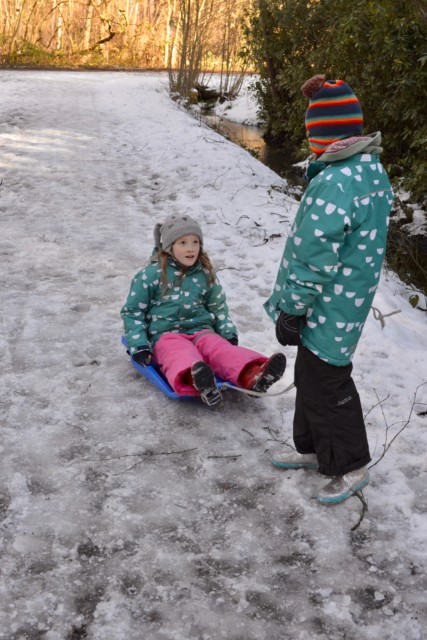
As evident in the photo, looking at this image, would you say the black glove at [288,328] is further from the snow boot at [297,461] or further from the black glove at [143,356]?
the black glove at [143,356]

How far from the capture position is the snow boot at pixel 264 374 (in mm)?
3344

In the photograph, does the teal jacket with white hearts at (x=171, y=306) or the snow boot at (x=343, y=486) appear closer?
the snow boot at (x=343, y=486)

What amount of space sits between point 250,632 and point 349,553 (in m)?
0.57

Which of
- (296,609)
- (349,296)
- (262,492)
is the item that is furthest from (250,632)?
(349,296)

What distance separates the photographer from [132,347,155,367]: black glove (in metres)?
3.56

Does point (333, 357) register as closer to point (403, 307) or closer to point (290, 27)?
point (403, 307)

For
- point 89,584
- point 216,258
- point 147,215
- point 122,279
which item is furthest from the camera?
point 147,215

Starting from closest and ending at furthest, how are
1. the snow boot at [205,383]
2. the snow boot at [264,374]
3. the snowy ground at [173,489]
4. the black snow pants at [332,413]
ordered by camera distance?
1. the snowy ground at [173,489]
2. the black snow pants at [332,413]
3. the snow boot at [205,383]
4. the snow boot at [264,374]

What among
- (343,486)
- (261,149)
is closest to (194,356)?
(343,486)

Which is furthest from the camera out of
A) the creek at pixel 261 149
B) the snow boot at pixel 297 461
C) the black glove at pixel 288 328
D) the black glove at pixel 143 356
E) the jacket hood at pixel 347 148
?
the creek at pixel 261 149

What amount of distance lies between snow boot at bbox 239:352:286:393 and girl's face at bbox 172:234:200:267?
714 millimetres

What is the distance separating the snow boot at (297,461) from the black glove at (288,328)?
2.31ft

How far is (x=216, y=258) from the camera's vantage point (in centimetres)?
585

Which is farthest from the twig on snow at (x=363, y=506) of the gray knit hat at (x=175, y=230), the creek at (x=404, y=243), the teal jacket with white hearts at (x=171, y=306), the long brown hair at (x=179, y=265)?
the creek at (x=404, y=243)
